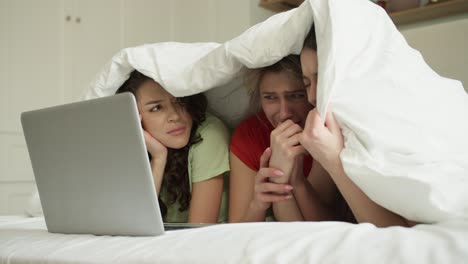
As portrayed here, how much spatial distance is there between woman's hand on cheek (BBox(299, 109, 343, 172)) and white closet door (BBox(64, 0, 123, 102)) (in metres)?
1.53

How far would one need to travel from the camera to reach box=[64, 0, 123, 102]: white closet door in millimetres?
2004

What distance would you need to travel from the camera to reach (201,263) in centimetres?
49

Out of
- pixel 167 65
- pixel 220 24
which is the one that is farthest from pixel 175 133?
pixel 220 24

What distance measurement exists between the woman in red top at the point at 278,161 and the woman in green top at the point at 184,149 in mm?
50

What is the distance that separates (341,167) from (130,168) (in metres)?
0.31

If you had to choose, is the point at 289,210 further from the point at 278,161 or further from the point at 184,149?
the point at 184,149

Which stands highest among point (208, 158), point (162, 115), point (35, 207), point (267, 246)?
point (267, 246)

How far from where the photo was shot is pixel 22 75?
186 centimetres

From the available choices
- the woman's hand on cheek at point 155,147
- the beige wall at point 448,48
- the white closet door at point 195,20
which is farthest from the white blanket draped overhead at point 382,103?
the white closet door at point 195,20

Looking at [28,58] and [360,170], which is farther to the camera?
[28,58]

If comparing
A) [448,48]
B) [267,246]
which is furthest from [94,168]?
[448,48]

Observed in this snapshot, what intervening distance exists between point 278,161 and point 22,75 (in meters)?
1.38

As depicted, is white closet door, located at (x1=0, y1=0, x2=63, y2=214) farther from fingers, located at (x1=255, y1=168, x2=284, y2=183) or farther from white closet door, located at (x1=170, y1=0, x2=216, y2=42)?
fingers, located at (x1=255, y1=168, x2=284, y2=183)

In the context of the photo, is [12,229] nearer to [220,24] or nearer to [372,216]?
[372,216]
